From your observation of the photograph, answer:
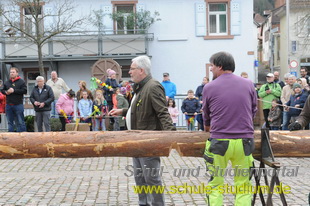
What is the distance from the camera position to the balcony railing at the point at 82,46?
81.7 ft

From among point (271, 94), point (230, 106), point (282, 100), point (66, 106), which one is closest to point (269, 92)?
point (271, 94)

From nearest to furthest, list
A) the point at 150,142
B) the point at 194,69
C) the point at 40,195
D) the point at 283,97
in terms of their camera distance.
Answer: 1. the point at 150,142
2. the point at 40,195
3. the point at 283,97
4. the point at 194,69

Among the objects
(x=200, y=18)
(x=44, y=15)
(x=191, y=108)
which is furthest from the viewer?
(x=200, y=18)

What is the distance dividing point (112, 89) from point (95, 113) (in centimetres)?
88

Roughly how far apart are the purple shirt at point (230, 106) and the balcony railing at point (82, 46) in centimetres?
1995

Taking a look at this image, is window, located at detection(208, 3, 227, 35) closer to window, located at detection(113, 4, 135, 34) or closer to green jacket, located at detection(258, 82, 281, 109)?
window, located at detection(113, 4, 135, 34)

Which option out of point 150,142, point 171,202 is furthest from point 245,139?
point 171,202

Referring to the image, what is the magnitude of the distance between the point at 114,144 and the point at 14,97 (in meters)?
9.65

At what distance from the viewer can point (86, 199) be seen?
7.14 metres

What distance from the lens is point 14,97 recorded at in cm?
1445

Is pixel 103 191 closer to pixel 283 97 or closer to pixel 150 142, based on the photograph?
pixel 150 142

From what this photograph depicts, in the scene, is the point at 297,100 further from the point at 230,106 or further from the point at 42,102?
the point at 230,106

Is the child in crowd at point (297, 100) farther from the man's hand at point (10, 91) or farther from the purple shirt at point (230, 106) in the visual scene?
the purple shirt at point (230, 106)

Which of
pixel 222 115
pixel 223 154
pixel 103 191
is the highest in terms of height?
pixel 222 115
